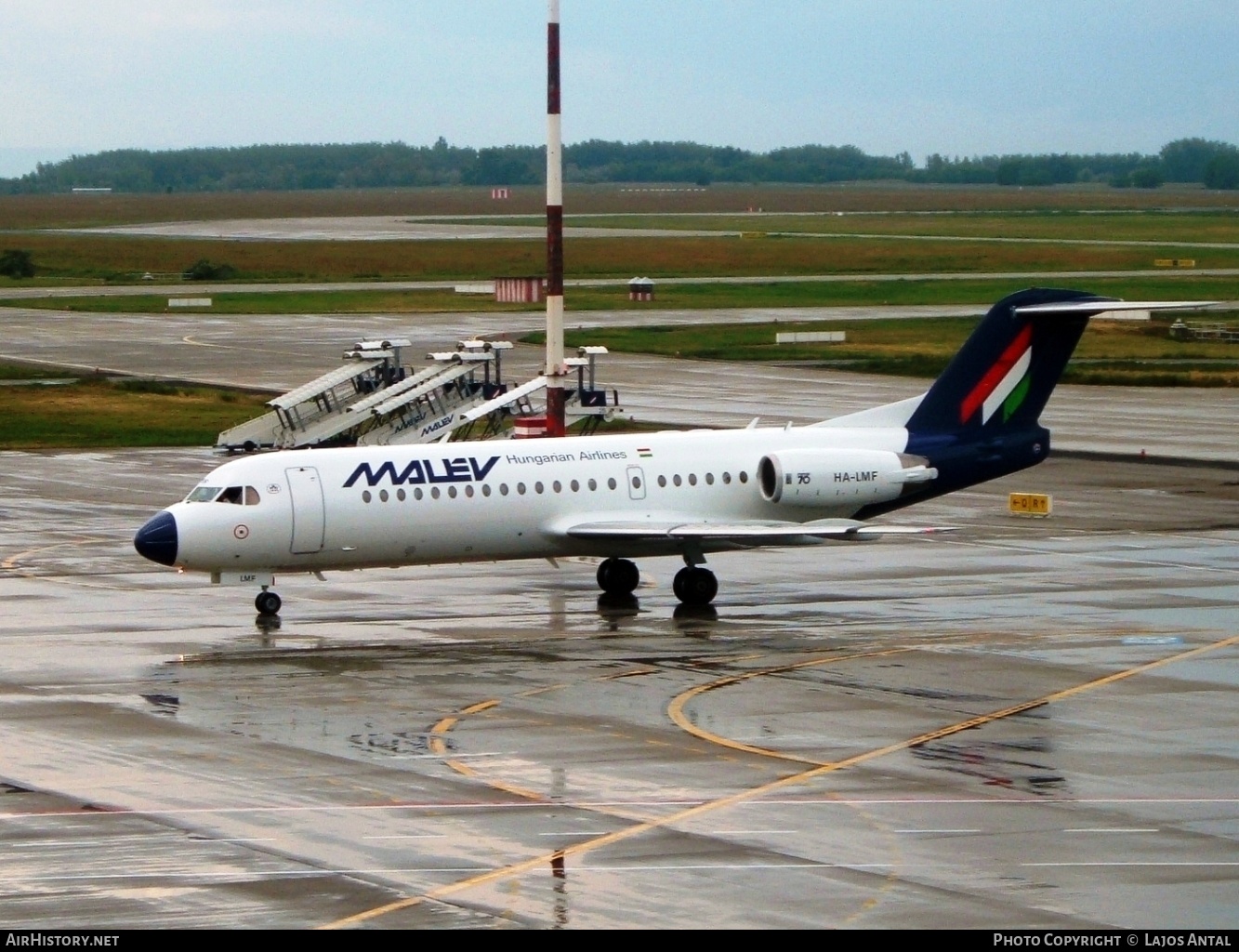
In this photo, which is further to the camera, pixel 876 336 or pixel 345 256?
pixel 345 256

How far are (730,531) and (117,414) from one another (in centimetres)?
3852

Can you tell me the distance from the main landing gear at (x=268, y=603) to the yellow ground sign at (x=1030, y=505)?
67.5ft

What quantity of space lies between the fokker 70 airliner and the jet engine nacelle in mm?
24

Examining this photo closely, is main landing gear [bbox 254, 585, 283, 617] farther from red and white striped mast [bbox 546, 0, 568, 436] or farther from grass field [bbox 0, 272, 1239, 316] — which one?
grass field [bbox 0, 272, 1239, 316]

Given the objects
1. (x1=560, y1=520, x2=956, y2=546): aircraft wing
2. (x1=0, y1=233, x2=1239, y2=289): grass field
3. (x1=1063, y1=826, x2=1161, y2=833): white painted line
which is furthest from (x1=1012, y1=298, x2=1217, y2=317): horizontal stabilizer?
(x1=0, y1=233, x2=1239, y2=289): grass field

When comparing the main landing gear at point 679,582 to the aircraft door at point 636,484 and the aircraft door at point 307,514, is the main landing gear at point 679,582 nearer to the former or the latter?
the aircraft door at point 636,484

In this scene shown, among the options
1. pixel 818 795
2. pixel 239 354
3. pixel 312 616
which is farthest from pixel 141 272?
pixel 818 795

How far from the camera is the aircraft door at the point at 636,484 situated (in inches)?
1432

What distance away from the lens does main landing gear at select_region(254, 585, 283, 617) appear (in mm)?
35031

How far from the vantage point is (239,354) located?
87562 millimetres

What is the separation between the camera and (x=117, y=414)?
6869cm

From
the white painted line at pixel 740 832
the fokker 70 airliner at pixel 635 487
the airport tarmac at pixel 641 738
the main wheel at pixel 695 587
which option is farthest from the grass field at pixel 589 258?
the white painted line at pixel 740 832

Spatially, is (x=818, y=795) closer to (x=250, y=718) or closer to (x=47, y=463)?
(x=250, y=718)
